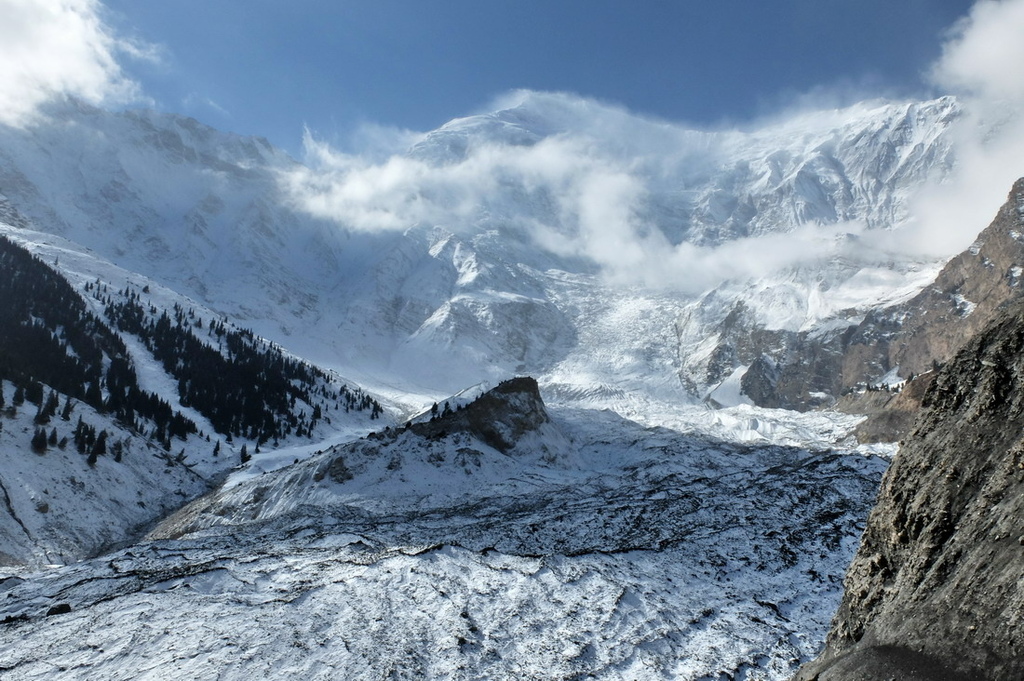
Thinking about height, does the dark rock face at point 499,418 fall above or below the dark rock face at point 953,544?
above

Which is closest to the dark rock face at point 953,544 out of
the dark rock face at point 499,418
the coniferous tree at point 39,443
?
the dark rock face at point 499,418

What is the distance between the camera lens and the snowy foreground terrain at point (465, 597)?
19016mm

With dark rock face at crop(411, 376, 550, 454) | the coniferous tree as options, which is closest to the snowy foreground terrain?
dark rock face at crop(411, 376, 550, 454)

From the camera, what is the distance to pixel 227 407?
113875 mm

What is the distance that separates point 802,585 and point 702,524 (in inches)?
432

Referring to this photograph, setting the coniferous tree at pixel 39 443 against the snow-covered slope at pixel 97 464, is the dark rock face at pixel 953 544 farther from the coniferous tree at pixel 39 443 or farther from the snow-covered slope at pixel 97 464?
the coniferous tree at pixel 39 443

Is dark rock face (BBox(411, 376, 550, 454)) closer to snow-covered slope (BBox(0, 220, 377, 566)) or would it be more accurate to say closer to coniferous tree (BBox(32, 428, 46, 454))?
snow-covered slope (BBox(0, 220, 377, 566))

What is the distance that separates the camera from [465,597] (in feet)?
75.9

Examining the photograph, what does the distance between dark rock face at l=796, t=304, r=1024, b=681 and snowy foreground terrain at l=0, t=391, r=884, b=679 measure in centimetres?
872

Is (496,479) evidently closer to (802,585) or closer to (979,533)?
(802,585)

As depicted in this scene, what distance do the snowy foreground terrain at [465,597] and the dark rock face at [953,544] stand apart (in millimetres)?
8716

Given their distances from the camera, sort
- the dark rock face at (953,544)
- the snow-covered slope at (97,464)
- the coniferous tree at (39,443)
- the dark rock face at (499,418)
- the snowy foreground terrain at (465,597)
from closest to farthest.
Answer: the dark rock face at (953,544)
the snowy foreground terrain at (465,597)
the snow-covered slope at (97,464)
the coniferous tree at (39,443)
the dark rock face at (499,418)

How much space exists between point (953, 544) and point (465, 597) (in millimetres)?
16590

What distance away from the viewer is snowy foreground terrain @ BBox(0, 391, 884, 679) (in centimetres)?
1902
